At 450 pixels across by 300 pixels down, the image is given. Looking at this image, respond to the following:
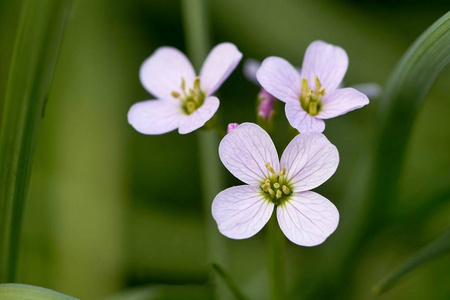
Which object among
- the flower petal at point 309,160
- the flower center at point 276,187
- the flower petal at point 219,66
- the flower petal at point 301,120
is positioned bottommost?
the flower center at point 276,187

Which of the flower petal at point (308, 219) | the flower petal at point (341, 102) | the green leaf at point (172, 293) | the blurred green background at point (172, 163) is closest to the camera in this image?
the flower petal at point (308, 219)

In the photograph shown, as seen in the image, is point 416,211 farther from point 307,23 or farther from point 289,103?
point 307,23

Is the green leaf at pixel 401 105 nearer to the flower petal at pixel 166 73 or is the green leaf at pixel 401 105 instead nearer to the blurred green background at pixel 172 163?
the blurred green background at pixel 172 163

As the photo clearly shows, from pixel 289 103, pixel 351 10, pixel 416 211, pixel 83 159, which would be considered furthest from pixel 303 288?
pixel 351 10

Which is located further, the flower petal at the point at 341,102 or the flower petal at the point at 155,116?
the flower petal at the point at 155,116

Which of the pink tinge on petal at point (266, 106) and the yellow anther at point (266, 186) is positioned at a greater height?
the pink tinge on petal at point (266, 106)

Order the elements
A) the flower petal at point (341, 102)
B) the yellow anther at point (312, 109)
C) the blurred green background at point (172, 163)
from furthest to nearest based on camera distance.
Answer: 1. the blurred green background at point (172, 163)
2. the yellow anther at point (312, 109)
3. the flower petal at point (341, 102)

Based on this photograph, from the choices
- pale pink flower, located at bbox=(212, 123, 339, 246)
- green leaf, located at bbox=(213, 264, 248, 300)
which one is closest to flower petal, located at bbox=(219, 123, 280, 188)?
pale pink flower, located at bbox=(212, 123, 339, 246)

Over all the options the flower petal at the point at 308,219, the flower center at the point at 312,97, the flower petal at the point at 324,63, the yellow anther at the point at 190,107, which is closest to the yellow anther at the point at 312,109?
the flower center at the point at 312,97
